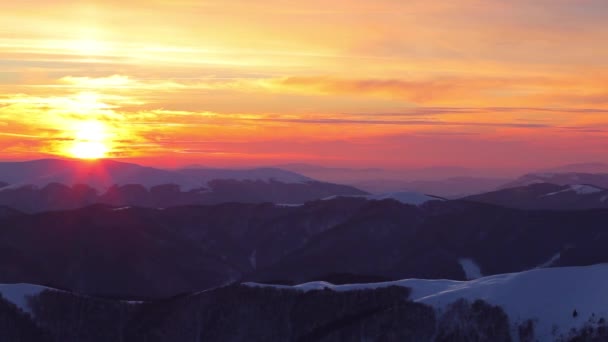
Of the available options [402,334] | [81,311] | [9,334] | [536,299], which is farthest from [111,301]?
[536,299]

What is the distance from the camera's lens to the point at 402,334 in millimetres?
118125

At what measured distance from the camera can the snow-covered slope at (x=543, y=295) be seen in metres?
110

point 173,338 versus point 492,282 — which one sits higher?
point 492,282

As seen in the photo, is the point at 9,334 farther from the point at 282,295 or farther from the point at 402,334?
the point at 402,334

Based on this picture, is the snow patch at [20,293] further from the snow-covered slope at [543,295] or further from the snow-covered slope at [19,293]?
the snow-covered slope at [543,295]

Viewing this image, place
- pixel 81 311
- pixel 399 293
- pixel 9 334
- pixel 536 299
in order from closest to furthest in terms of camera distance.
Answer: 1. pixel 536 299
2. pixel 399 293
3. pixel 9 334
4. pixel 81 311

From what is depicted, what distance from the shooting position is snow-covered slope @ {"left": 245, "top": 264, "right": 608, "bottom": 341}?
110 m

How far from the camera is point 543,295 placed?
380 ft

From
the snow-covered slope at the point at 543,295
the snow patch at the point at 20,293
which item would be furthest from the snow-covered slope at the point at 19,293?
the snow-covered slope at the point at 543,295

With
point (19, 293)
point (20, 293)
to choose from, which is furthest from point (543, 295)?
point (19, 293)

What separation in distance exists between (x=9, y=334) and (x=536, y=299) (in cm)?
6791

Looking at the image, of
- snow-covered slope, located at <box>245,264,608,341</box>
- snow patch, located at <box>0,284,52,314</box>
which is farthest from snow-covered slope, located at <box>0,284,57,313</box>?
snow-covered slope, located at <box>245,264,608,341</box>

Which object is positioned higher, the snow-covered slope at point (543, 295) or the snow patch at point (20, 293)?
the snow-covered slope at point (543, 295)

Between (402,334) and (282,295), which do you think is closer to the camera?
(402,334)
